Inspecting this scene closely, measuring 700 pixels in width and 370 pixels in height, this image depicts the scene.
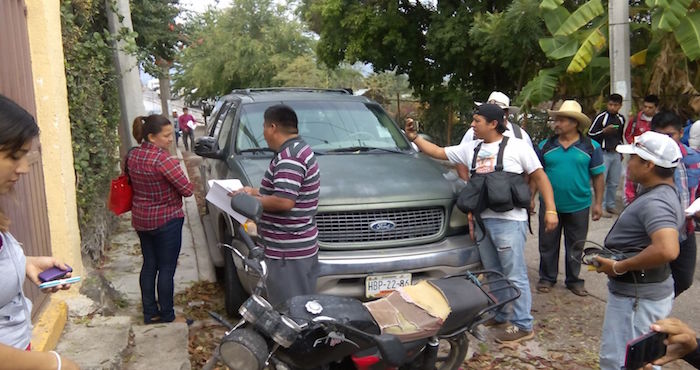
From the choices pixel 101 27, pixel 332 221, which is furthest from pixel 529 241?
pixel 101 27

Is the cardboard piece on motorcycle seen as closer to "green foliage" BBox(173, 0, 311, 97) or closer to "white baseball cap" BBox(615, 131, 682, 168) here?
"white baseball cap" BBox(615, 131, 682, 168)

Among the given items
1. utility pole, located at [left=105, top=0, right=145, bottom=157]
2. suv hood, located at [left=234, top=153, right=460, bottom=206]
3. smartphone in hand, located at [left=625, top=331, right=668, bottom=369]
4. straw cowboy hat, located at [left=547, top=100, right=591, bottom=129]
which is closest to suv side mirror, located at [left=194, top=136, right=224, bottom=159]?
suv hood, located at [left=234, top=153, right=460, bottom=206]

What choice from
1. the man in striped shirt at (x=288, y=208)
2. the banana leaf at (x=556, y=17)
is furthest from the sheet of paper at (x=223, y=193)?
the banana leaf at (x=556, y=17)

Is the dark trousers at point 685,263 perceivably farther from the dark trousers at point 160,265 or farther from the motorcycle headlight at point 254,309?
the dark trousers at point 160,265

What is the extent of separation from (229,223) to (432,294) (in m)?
2.53

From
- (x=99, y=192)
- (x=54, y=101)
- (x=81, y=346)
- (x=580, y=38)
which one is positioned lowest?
(x=81, y=346)

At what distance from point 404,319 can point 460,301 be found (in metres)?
0.29

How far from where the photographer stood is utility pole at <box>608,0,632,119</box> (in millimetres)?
9203

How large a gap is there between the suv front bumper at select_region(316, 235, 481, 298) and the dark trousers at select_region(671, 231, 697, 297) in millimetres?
1502

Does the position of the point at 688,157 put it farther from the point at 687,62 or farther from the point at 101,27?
the point at 101,27

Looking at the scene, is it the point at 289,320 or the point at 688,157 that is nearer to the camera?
the point at 289,320

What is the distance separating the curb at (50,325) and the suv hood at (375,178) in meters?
1.64

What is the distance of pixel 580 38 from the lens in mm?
10000

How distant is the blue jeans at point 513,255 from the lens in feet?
14.7
